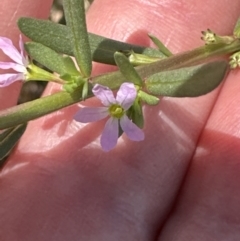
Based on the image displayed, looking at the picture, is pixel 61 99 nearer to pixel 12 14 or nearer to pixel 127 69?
pixel 127 69

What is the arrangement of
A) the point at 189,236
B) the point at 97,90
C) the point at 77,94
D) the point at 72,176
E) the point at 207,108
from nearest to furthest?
the point at 97,90 → the point at 77,94 → the point at 189,236 → the point at 72,176 → the point at 207,108

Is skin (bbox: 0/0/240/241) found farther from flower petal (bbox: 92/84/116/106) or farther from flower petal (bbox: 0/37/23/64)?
flower petal (bbox: 92/84/116/106)

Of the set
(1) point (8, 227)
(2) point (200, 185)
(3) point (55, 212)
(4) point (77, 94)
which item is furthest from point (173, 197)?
(4) point (77, 94)

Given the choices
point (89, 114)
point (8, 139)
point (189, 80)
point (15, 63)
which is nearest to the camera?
point (189, 80)

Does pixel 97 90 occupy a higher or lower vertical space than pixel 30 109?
higher

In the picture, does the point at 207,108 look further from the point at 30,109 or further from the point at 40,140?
the point at 30,109

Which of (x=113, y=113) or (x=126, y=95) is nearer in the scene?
(x=126, y=95)

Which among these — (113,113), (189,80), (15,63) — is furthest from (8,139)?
(189,80)

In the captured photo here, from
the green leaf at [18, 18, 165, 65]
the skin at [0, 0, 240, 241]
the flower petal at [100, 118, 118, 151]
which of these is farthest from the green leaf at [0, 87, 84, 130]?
the skin at [0, 0, 240, 241]
